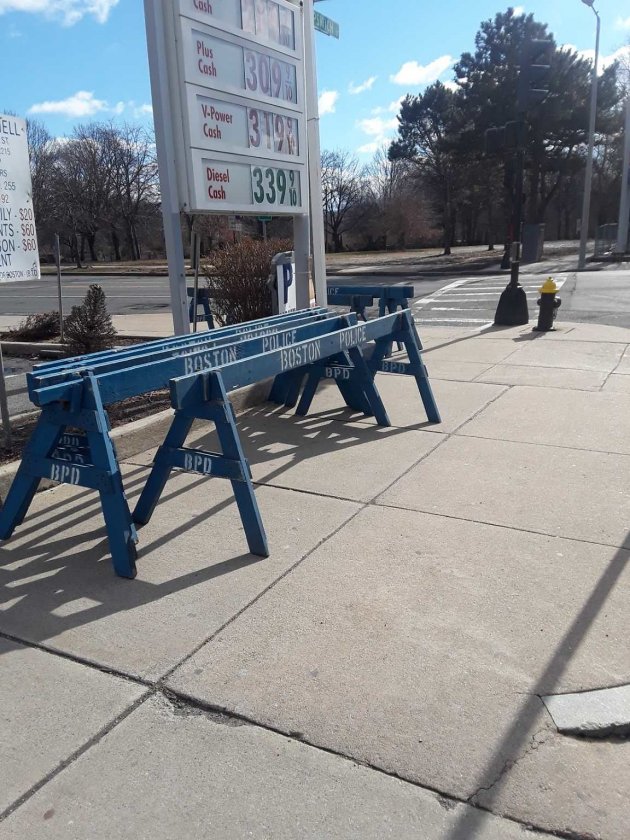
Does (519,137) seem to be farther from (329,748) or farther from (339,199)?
(339,199)

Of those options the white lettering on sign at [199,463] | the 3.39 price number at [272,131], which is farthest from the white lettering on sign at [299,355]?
the 3.39 price number at [272,131]

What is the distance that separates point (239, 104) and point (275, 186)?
0.98 m

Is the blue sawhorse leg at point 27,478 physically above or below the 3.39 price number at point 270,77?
below

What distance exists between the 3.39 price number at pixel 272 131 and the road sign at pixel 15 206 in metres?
2.26

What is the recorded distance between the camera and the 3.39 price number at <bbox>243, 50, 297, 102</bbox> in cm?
669

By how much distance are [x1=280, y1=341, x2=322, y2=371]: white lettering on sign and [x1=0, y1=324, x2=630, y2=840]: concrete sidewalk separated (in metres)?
0.84

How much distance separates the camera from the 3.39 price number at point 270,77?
263 inches

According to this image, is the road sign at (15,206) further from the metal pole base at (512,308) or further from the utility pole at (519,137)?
the metal pole base at (512,308)

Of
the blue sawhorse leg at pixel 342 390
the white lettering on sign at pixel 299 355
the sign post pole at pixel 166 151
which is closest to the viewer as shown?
the white lettering on sign at pixel 299 355

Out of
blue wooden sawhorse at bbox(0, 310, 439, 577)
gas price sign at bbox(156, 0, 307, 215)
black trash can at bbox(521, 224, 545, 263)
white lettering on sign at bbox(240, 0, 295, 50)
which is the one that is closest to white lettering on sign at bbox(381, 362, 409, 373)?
blue wooden sawhorse at bbox(0, 310, 439, 577)

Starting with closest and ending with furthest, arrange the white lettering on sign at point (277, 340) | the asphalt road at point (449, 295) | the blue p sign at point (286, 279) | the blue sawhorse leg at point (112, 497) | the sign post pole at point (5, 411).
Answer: the blue sawhorse leg at point (112, 497), the white lettering on sign at point (277, 340), the sign post pole at point (5, 411), the blue p sign at point (286, 279), the asphalt road at point (449, 295)

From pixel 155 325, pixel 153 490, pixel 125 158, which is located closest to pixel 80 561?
pixel 153 490

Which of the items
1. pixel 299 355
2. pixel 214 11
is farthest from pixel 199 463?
pixel 214 11

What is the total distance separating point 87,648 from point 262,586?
0.87 m
